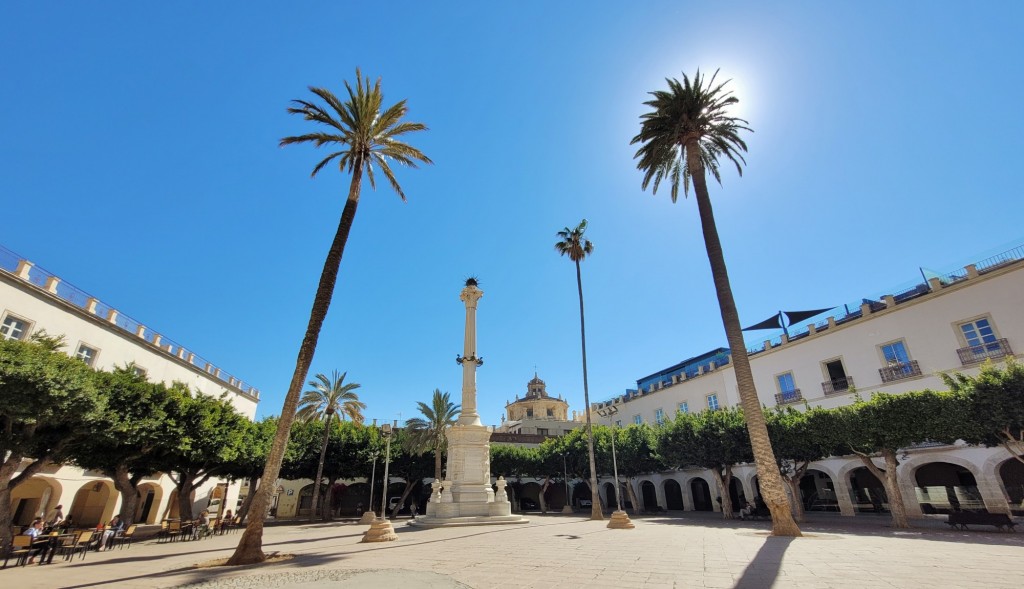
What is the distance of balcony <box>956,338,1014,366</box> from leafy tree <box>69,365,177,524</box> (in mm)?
37088

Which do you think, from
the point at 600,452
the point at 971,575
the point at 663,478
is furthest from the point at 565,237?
the point at 971,575

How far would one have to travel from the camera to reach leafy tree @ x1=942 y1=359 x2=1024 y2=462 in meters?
15.8

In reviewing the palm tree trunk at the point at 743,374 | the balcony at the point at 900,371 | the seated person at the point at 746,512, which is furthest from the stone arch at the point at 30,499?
the balcony at the point at 900,371

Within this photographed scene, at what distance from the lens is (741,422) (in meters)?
25.0

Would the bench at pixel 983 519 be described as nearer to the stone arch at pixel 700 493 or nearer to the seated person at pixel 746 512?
the seated person at pixel 746 512

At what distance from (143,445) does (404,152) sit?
636 inches

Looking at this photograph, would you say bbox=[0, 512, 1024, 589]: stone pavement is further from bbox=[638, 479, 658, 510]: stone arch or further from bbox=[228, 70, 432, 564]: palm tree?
bbox=[638, 479, 658, 510]: stone arch

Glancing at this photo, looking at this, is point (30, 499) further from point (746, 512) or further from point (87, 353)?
point (746, 512)

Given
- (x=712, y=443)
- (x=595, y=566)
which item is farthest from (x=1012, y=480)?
(x=595, y=566)

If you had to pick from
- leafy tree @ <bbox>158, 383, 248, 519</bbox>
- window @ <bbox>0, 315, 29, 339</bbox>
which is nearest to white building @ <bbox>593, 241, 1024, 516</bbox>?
leafy tree @ <bbox>158, 383, 248, 519</bbox>

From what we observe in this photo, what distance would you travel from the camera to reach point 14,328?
1969 centimetres

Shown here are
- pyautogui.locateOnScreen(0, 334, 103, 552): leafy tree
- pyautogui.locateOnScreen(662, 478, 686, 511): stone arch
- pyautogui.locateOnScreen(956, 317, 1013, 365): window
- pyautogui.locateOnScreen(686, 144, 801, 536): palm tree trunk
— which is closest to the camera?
pyautogui.locateOnScreen(0, 334, 103, 552): leafy tree

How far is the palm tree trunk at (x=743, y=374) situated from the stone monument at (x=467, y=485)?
12.3m

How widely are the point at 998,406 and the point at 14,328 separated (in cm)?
3903
